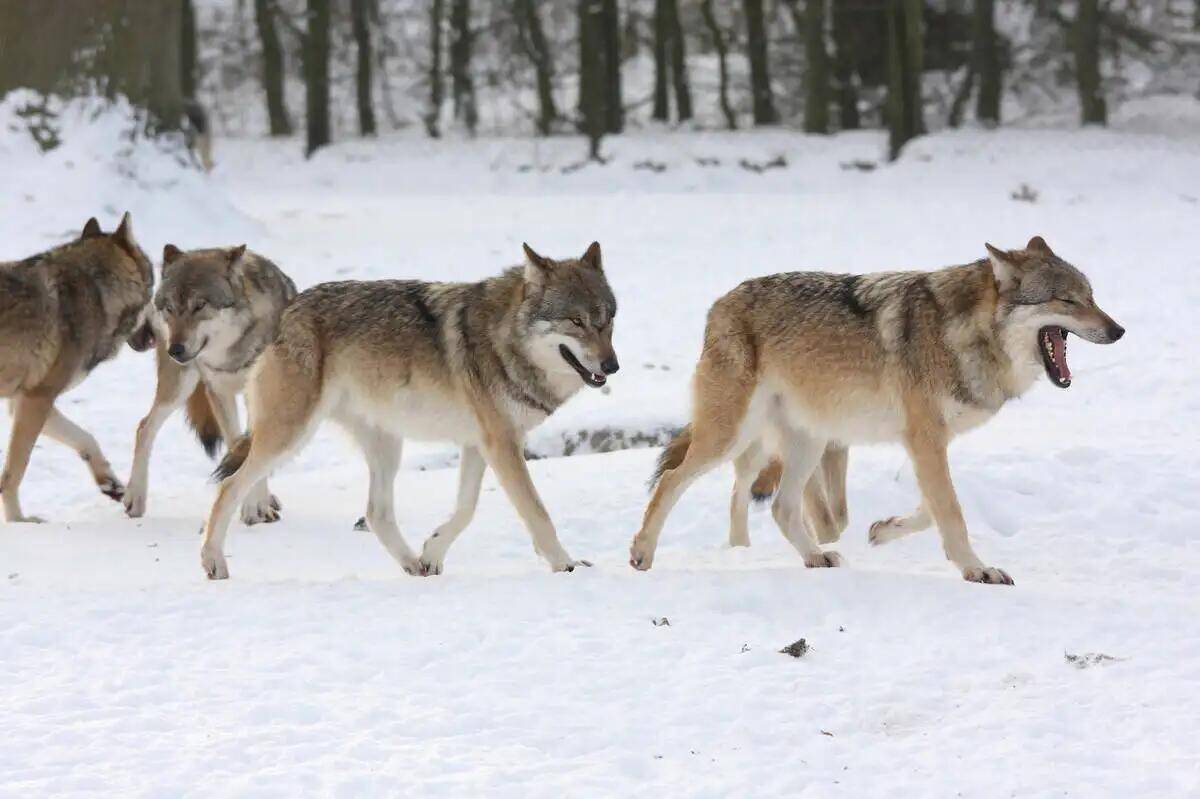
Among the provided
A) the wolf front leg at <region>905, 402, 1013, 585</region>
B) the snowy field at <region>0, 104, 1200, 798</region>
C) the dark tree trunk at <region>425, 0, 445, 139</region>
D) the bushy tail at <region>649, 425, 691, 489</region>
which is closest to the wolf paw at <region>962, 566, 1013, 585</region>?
the wolf front leg at <region>905, 402, 1013, 585</region>

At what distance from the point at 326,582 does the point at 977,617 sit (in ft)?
9.02

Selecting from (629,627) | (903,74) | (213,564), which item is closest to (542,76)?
(903,74)

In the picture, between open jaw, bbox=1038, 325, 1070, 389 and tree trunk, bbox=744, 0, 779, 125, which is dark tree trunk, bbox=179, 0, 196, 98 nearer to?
tree trunk, bbox=744, 0, 779, 125

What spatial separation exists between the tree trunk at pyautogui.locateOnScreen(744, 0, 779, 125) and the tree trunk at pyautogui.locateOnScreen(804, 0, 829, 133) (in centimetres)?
226

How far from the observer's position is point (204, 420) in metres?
8.71

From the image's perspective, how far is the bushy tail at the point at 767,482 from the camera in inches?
308

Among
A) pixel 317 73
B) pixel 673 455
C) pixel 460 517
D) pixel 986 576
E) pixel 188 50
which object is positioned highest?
pixel 188 50

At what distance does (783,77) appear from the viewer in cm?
3225

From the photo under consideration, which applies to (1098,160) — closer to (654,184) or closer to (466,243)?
(654,184)

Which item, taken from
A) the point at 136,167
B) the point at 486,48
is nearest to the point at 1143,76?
the point at 486,48

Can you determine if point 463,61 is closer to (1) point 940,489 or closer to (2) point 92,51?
(2) point 92,51

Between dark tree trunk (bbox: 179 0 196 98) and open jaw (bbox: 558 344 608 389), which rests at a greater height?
dark tree trunk (bbox: 179 0 196 98)

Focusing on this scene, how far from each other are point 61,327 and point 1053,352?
208 inches

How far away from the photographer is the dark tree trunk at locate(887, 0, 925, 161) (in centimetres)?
2317
